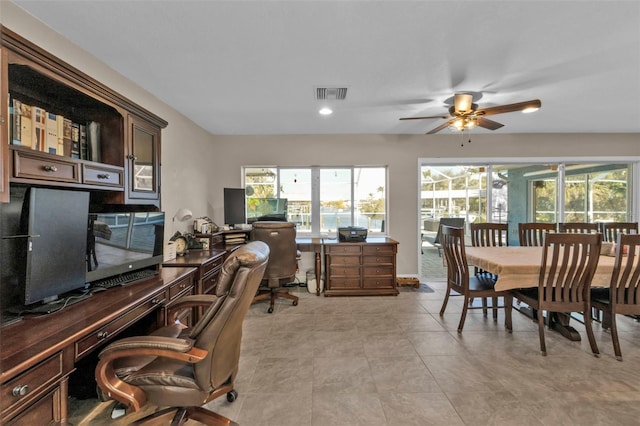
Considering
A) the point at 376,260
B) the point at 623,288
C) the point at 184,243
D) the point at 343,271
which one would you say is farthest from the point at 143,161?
the point at 623,288

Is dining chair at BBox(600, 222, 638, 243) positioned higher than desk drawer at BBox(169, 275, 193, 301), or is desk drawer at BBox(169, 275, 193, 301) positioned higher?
dining chair at BBox(600, 222, 638, 243)

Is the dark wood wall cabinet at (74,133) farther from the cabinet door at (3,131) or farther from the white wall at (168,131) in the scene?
the white wall at (168,131)

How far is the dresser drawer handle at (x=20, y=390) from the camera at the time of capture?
927mm

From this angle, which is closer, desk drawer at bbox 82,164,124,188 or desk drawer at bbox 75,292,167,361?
desk drawer at bbox 75,292,167,361

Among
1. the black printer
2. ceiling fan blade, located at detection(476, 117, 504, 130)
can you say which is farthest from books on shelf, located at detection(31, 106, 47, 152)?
ceiling fan blade, located at detection(476, 117, 504, 130)

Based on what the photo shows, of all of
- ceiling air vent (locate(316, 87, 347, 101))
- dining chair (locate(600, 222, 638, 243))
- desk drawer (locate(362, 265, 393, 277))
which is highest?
ceiling air vent (locate(316, 87, 347, 101))

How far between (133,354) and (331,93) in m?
2.67

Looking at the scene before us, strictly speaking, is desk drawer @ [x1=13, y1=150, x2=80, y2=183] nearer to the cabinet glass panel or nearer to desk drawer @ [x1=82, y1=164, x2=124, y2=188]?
desk drawer @ [x1=82, y1=164, x2=124, y2=188]

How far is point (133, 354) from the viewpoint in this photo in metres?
1.25

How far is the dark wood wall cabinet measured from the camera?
3.84 ft

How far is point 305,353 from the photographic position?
2.41m

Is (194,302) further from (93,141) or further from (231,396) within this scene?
(93,141)

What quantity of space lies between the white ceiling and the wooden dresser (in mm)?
1910

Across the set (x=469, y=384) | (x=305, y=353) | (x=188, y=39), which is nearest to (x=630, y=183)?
(x=469, y=384)
